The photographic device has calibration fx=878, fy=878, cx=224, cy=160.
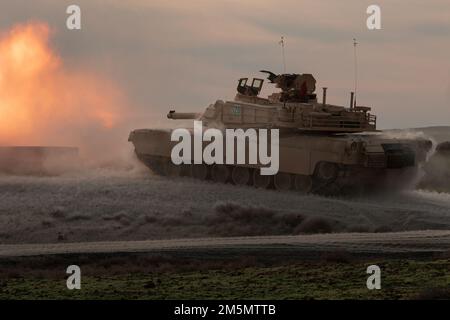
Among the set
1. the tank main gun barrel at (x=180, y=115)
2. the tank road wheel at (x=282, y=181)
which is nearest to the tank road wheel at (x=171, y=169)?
the tank main gun barrel at (x=180, y=115)

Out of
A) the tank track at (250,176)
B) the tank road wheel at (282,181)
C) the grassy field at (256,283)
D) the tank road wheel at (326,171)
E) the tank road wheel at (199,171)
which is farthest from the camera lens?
the tank road wheel at (199,171)

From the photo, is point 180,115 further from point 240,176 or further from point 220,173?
point 240,176

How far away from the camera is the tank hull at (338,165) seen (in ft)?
111

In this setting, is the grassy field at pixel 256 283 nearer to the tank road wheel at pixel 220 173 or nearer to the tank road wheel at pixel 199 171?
the tank road wheel at pixel 220 173

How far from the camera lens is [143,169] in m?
42.2

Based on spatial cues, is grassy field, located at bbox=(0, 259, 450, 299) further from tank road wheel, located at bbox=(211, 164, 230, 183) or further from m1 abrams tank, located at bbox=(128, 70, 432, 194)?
tank road wheel, located at bbox=(211, 164, 230, 183)

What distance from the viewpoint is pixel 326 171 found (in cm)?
3453

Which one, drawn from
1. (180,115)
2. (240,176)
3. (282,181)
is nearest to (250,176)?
(240,176)

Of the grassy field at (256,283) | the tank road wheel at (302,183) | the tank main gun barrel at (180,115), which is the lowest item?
the grassy field at (256,283)

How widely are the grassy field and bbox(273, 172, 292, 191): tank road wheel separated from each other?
14.8m

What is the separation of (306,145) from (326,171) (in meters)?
1.36
